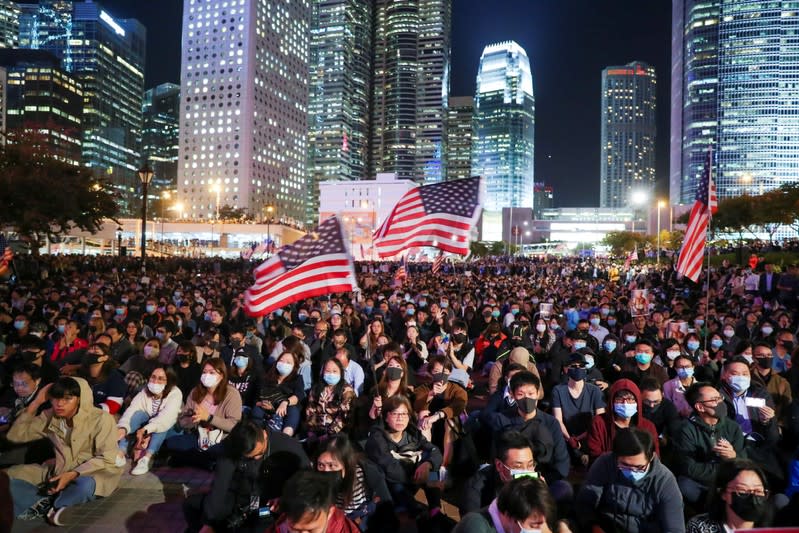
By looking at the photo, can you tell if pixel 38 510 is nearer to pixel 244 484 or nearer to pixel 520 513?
pixel 244 484

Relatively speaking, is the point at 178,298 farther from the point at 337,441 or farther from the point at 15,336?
the point at 337,441

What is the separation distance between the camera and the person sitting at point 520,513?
343 centimetres

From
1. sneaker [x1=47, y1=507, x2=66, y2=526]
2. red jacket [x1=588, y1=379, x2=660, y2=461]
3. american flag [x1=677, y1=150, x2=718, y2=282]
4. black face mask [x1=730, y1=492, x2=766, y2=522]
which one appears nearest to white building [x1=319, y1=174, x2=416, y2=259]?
american flag [x1=677, y1=150, x2=718, y2=282]

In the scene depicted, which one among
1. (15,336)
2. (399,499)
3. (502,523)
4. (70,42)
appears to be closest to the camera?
Answer: (502,523)

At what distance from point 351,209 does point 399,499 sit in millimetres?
119485

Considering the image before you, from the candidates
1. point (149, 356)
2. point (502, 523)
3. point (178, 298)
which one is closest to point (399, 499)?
point (502, 523)

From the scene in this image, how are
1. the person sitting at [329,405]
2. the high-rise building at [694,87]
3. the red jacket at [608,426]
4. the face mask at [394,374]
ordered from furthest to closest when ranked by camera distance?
the high-rise building at [694,87] → the person sitting at [329,405] → the face mask at [394,374] → the red jacket at [608,426]

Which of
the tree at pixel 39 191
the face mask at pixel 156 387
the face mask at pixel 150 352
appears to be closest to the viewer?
the face mask at pixel 156 387

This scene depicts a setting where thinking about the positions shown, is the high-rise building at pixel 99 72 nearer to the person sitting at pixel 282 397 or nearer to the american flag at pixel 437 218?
the american flag at pixel 437 218

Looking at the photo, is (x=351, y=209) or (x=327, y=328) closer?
(x=327, y=328)

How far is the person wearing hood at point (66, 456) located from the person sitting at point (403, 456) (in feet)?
9.32

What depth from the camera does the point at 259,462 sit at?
4801 millimetres

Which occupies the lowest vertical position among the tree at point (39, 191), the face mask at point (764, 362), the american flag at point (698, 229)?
the face mask at point (764, 362)

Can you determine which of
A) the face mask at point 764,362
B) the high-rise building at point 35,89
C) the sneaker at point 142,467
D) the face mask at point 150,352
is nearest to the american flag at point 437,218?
the face mask at point 150,352
